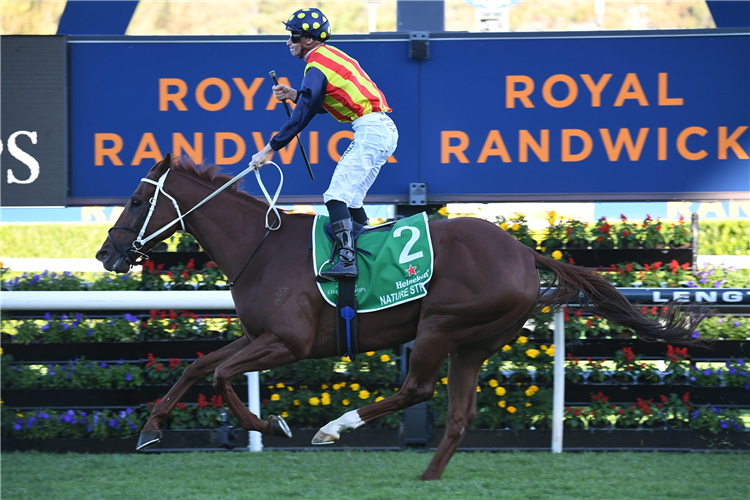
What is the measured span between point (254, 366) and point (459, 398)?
112 centimetres

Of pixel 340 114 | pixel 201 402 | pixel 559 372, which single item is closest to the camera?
pixel 340 114

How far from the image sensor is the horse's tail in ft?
12.7

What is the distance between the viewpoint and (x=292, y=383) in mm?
4645

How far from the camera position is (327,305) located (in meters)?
3.68

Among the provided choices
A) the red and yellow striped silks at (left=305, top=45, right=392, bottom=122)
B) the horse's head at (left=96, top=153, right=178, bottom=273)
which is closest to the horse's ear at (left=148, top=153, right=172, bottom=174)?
the horse's head at (left=96, top=153, right=178, bottom=273)

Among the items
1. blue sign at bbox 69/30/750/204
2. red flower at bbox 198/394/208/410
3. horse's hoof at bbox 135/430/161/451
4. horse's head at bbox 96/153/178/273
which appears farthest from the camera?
blue sign at bbox 69/30/750/204

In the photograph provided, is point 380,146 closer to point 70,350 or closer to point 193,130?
point 193,130

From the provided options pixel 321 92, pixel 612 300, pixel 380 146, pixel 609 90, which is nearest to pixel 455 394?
pixel 612 300

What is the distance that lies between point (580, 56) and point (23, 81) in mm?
3783

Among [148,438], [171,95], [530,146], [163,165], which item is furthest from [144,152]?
[530,146]

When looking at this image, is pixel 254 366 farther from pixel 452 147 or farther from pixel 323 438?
pixel 452 147

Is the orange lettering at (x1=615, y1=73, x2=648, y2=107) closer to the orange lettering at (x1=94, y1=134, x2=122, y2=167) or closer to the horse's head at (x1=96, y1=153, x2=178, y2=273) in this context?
the horse's head at (x1=96, y1=153, x2=178, y2=273)

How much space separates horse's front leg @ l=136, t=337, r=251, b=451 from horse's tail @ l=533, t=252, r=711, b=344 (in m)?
1.70

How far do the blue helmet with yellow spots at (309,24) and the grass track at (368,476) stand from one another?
2.29m
